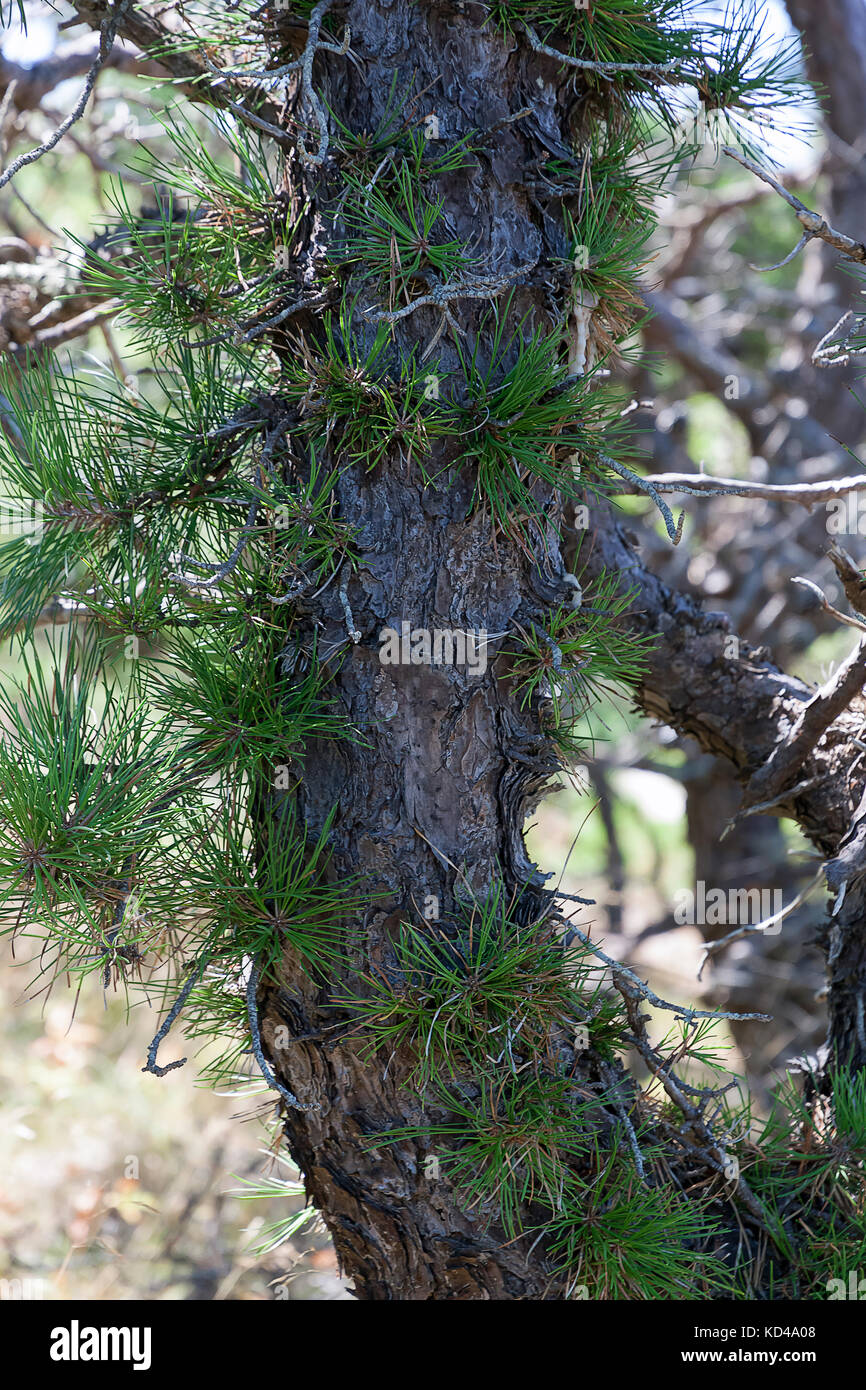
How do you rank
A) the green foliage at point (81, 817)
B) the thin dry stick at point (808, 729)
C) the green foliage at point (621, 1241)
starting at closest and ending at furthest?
the green foliage at point (81, 817) → the green foliage at point (621, 1241) → the thin dry stick at point (808, 729)

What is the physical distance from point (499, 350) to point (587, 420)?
0.26 ft

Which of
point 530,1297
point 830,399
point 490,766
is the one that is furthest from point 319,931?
point 830,399

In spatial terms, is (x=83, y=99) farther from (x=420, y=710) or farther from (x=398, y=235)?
(x=420, y=710)

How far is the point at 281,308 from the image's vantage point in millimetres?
718

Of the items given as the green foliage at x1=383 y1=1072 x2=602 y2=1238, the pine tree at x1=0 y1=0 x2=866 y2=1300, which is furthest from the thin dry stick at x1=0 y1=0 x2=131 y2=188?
the green foliage at x1=383 y1=1072 x2=602 y2=1238

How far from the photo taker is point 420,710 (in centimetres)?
71

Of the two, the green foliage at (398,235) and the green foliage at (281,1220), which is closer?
the green foliage at (398,235)

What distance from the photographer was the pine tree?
668mm

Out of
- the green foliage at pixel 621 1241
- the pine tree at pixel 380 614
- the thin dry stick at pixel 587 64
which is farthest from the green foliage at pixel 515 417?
the green foliage at pixel 621 1241

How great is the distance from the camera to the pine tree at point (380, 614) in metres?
0.67

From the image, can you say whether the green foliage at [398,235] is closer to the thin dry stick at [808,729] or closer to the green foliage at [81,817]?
the green foliage at [81,817]
